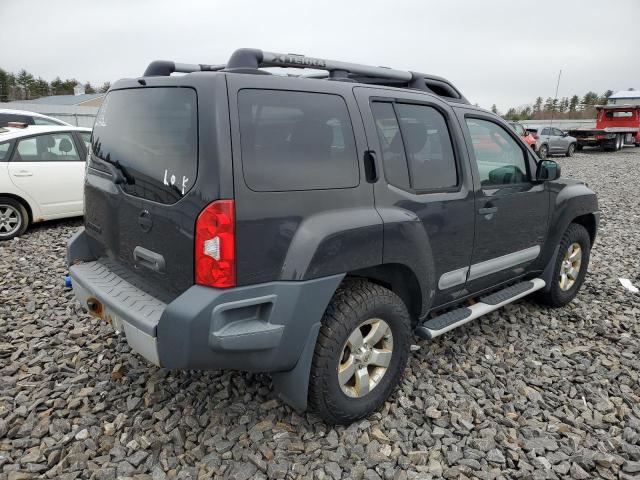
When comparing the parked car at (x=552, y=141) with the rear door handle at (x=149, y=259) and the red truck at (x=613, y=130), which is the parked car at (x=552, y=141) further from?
the rear door handle at (x=149, y=259)

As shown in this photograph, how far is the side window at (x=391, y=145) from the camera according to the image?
2705mm

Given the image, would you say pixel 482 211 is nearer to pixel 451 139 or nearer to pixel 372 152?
pixel 451 139

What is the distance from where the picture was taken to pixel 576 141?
23.0m

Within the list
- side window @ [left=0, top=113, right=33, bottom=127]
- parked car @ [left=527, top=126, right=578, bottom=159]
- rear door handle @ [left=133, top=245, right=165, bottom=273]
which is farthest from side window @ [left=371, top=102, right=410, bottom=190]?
parked car @ [left=527, top=126, right=578, bottom=159]

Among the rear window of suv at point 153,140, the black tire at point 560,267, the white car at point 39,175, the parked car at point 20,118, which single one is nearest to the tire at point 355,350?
the rear window of suv at point 153,140

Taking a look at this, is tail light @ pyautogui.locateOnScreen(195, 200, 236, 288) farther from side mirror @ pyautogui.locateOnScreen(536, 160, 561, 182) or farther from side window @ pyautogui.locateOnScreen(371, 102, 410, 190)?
side mirror @ pyautogui.locateOnScreen(536, 160, 561, 182)

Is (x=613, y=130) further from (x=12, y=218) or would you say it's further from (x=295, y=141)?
(x=295, y=141)

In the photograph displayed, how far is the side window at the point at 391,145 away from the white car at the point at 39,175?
17.5 ft

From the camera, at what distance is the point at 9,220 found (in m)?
6.35

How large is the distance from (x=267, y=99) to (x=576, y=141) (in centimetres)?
2462

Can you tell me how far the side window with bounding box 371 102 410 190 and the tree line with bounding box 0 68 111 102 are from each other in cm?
7000

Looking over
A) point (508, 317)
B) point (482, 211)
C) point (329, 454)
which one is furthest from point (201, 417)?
point (508, 317)

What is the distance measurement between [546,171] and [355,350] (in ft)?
7.25

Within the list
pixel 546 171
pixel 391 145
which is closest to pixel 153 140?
pixel 391 145
